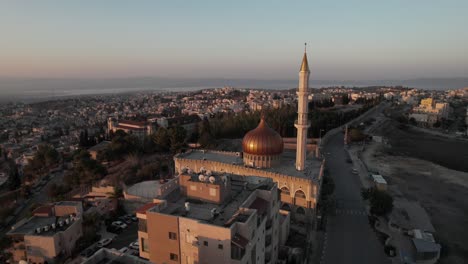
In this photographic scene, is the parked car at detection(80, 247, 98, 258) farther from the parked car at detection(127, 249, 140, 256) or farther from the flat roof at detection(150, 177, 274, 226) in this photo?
the flat roof at detection(150, 177, 274, 226)

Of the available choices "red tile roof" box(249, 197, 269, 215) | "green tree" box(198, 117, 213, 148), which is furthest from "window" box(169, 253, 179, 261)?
"green tree" box(198, 117, 213, 148)

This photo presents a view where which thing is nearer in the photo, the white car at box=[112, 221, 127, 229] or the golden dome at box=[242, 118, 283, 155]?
the white car at box=[112, 221, 127, 229]

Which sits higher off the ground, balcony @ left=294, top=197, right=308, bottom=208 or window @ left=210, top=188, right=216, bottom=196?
window @ left=210, top=188, right=216, bottom=196

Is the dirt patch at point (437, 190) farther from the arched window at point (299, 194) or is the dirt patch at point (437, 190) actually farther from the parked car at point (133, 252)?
the parked car at point (133, 252)

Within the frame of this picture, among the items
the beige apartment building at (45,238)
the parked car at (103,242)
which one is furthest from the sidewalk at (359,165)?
the beige apartment building at (45,238)

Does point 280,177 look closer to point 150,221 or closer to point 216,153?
point 216,153

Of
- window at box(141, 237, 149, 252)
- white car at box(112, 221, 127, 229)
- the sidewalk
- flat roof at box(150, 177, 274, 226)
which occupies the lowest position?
white car at box(112, 221, 127, 229)
